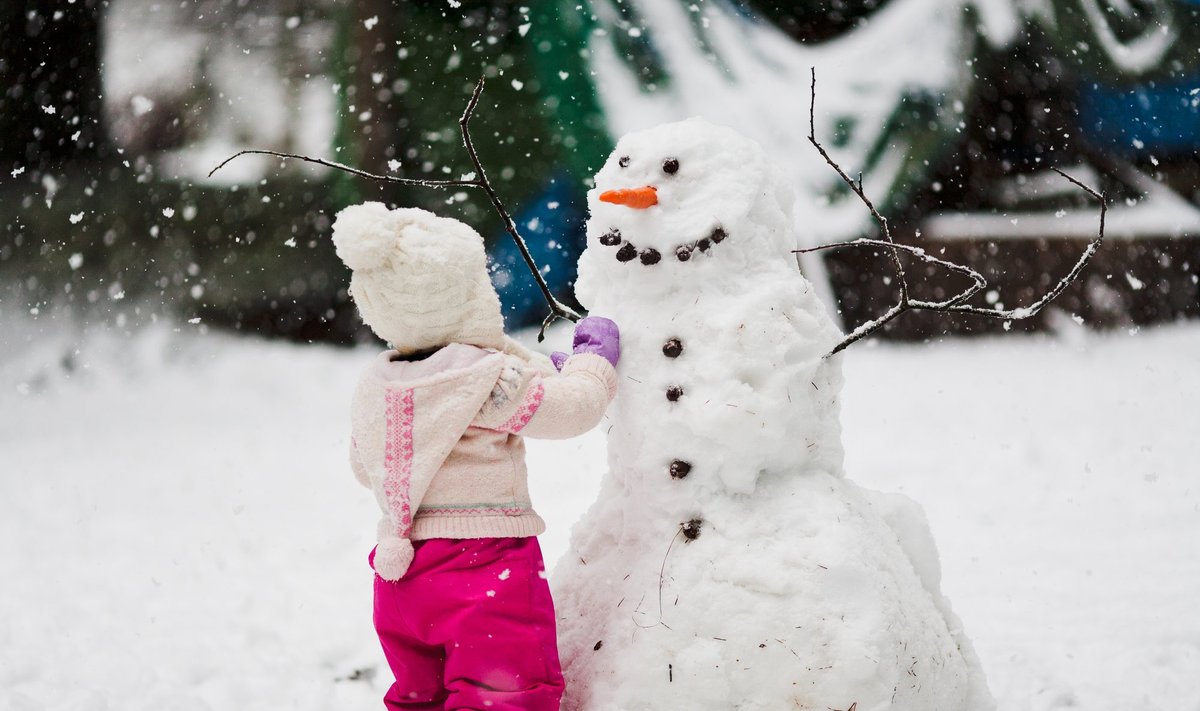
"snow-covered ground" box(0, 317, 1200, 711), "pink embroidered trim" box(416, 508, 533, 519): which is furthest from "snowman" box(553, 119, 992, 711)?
"snow-covered ground" box(0, 317, 1200, 711)

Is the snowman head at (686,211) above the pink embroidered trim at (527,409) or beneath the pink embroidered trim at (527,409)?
above

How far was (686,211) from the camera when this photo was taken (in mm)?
1789

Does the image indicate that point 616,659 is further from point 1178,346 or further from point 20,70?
point 20,70

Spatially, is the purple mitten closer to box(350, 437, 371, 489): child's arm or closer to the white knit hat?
the white knit hat

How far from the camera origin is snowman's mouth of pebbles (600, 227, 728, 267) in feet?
5.77

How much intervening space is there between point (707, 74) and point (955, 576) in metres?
4.34

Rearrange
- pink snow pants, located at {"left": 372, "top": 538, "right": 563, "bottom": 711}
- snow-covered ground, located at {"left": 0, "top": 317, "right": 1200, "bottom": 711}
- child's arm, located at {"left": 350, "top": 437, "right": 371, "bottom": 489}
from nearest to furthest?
pink snow pants, located at {"left": 372, "top": 538, "right": 563, "bottom": 711} → child's arm, located at {"left": 350, "top": 437, "right": 371, "bottom": 489} → snow-covered ground, located at {"left": 0, "top": 317, "right": 1200, "bottom": 711}

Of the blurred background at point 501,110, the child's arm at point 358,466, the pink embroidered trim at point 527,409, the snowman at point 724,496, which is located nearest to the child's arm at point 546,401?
the pink embroidered trim at point 527,409

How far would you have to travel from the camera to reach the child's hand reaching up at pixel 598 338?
1.77m

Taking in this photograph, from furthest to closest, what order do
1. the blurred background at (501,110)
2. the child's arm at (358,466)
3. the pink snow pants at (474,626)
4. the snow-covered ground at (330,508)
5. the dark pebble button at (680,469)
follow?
the blurred background at (501,110) → the snow-covered ground at (330,508) → the child's arm at (358,466) → the dark pebble button at (680,469) → the pink snow pants at (474,626)

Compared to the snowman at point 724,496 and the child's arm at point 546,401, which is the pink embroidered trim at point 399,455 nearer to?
the child's arm at point 546,401

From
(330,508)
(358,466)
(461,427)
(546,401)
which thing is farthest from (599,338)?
(330,508)

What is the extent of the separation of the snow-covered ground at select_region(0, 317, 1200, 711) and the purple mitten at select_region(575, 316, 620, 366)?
1589mm

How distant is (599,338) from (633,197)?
0.86ft
